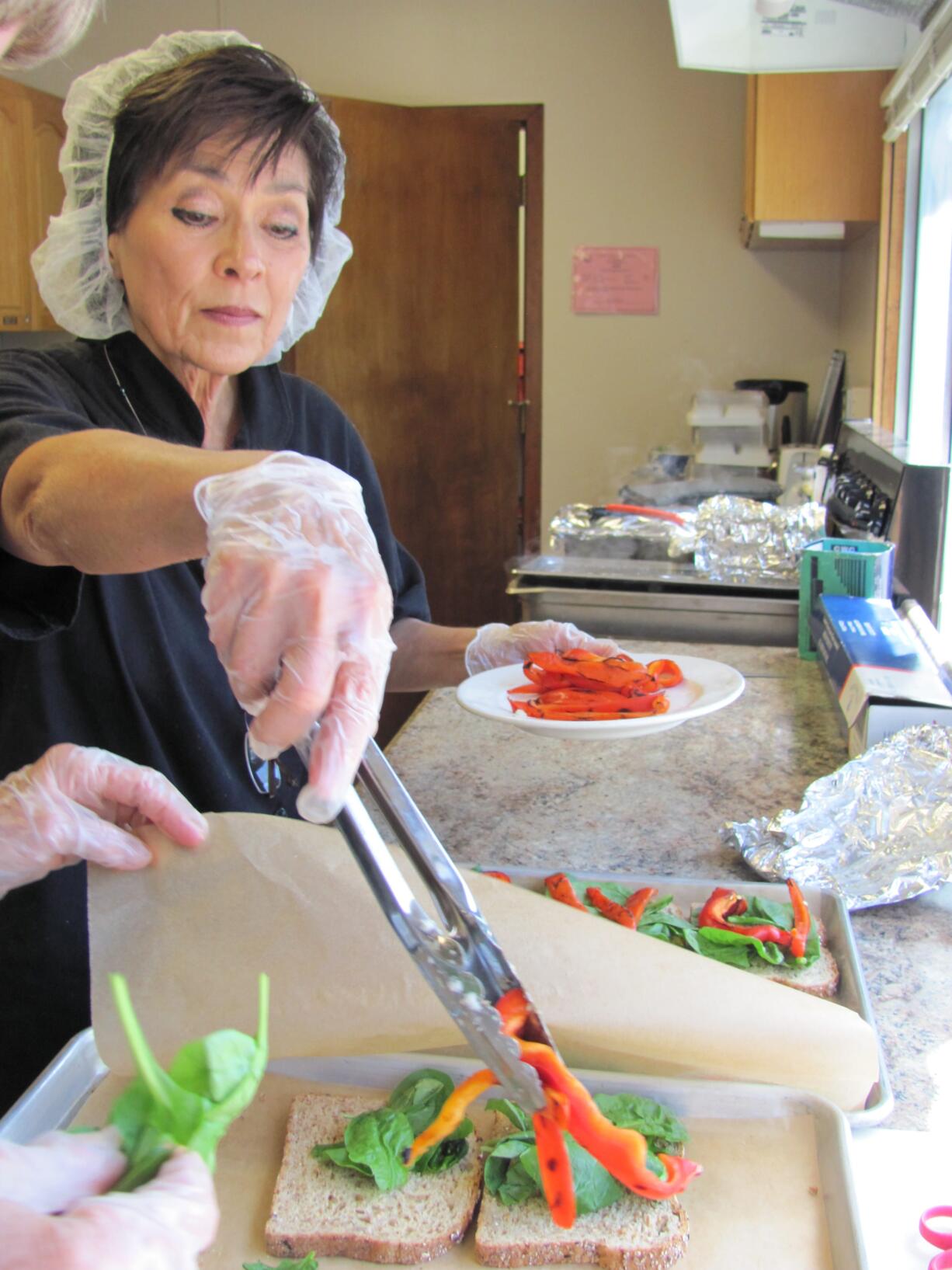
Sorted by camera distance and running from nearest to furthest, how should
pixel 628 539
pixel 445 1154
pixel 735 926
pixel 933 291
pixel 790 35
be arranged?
pixel 445 1154 < pixel 735 926 < pixel 790 35 < pixel 628 539 < pixel 933 291

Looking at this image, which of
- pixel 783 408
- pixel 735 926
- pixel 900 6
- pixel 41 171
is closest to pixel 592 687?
pixel 735 926

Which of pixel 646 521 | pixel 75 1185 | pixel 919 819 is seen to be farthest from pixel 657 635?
pixel 75 1185

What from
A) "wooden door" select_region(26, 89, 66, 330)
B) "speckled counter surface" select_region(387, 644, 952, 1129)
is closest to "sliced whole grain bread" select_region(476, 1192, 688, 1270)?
"speckled counter surface" select_region(387, 644, 952, 1129)

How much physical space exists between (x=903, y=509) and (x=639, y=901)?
1.46 meters

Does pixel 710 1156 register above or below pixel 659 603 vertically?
below

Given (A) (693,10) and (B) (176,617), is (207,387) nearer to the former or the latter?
(B) (176,617)

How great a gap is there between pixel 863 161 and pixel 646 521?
4.48 feet

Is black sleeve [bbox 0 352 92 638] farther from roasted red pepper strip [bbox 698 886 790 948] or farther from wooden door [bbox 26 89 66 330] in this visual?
wooden door [bbox 26 89 66 330]

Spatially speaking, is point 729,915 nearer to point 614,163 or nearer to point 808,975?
point 808,975

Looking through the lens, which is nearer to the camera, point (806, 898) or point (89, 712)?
point (806, 898)

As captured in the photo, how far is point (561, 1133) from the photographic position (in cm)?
76

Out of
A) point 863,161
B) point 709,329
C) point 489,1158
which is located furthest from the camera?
point 709,329

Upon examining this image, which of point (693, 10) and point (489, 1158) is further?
point (693, 10)

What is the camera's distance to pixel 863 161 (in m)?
3.27
